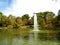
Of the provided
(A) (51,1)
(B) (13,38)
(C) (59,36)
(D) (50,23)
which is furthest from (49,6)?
(B) (13,38)

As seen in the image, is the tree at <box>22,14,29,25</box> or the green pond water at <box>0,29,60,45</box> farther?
the tree at <box>22,14,29,25</box>

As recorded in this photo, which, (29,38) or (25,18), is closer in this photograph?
(29,38)

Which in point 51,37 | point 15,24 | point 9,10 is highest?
point 9,10

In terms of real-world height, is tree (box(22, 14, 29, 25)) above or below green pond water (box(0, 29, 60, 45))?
above

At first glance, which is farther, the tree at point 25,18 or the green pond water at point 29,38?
the tree at point 25,18

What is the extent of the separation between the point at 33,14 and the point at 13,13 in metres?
0.62

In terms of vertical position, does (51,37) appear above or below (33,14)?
below

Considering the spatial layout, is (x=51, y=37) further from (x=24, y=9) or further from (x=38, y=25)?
(x=24, y=9)

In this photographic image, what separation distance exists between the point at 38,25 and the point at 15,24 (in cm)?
70

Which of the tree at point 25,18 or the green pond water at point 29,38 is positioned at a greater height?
the tree at point 25,18

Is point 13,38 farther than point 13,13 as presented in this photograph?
No

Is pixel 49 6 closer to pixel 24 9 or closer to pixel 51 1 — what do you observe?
pixel 51 1

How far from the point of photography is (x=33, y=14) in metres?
5.70

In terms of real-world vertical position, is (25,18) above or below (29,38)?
above
